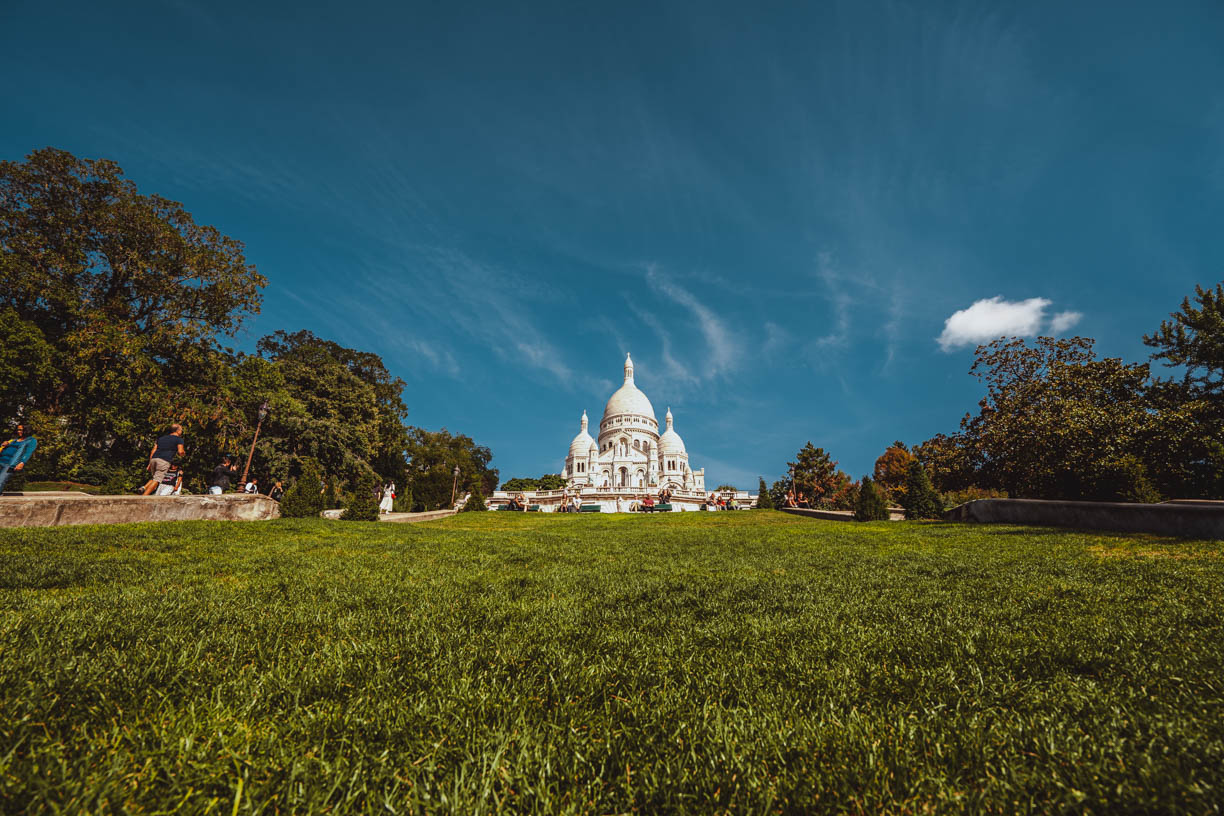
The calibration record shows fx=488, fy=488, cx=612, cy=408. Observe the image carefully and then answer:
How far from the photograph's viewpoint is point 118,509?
10.5 meters

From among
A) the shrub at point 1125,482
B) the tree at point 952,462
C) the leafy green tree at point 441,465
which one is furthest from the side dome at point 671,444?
the shrub at point 1125,482

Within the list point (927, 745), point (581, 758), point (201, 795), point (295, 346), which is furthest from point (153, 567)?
point (295, 346)

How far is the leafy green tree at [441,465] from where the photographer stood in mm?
37188

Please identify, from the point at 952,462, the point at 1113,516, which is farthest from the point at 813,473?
the point at 1113,516

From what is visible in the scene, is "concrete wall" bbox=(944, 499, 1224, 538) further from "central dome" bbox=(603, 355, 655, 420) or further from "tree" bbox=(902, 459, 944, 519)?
"central dome" bbox=(603, 355, 655, 420)

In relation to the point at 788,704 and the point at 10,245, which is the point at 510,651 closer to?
the point at 788,704

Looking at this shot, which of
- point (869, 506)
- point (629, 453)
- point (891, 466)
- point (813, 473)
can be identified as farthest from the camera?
point (629, 453)

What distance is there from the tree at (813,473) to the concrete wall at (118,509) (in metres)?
41.0

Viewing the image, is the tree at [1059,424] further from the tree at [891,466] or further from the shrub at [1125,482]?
the tree at [891,466]

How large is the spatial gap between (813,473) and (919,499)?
22.9 m

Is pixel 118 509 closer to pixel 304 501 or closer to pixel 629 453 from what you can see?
pixel 304 501

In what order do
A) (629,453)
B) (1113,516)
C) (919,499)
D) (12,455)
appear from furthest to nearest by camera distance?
(629,453) → (919,499) → (1113,516) → (12,455)

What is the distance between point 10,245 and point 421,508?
74.8ft

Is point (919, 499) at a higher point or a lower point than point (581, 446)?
lower
